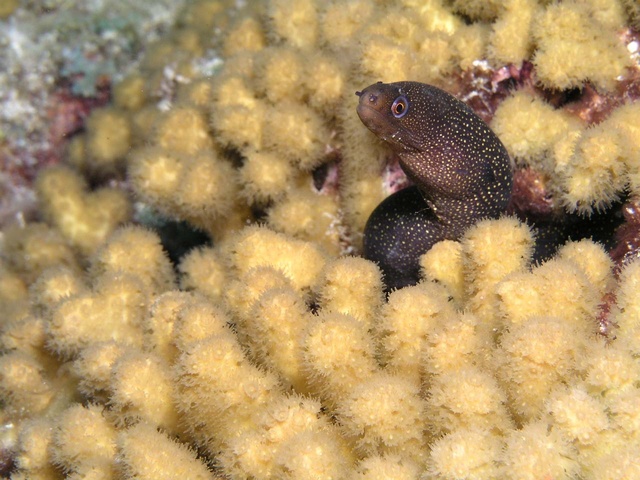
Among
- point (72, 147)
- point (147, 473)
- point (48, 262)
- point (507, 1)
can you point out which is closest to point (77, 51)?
point (72, 147)

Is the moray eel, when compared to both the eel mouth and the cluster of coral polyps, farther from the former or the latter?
the cluster of coral polyps

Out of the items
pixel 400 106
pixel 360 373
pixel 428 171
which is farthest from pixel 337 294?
pixel 400 106

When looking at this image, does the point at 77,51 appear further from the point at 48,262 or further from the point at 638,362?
the point at 638,362

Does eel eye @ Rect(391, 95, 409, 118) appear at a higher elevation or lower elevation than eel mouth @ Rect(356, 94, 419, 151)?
higher

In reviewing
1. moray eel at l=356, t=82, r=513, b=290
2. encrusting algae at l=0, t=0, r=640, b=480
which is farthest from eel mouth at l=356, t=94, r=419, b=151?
encrusting algae at l=0, t=0, r=640, b=480

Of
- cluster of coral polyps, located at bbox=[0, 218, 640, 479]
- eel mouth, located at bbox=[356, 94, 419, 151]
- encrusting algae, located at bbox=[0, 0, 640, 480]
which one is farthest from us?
eel mouth, located at bbox=[356, 94, 419, 151]

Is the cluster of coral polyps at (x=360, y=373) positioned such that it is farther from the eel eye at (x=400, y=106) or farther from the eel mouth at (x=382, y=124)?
the eel eye at (x=400, y=106)
